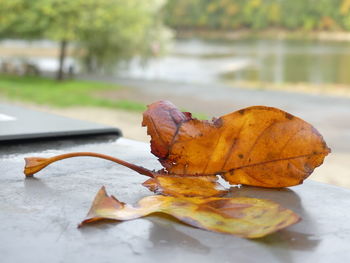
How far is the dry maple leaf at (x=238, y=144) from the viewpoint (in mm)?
1255

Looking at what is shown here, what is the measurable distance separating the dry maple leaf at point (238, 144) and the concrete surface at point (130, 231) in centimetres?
7

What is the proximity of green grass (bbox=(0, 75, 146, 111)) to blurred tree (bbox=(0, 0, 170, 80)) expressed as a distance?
1274 millimetres

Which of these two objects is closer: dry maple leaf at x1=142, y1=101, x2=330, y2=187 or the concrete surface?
the concrete surface

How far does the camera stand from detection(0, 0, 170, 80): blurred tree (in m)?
15.3

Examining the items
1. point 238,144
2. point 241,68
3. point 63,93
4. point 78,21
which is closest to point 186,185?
point 238,144

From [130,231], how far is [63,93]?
42.9 feet

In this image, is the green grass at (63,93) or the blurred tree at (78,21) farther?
the blurred tree at (78,21)

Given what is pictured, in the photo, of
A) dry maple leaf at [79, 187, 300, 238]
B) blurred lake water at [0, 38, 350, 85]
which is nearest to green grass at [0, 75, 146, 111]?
blurred lake water at [0, 38, 350, 85]

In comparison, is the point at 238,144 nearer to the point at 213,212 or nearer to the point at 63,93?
the point at 213,212

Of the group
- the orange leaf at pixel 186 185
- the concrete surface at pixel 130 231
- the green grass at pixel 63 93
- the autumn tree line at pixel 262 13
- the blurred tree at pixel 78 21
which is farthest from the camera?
the autumn tree line at pixel 262 13

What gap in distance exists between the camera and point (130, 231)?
1.05 metres

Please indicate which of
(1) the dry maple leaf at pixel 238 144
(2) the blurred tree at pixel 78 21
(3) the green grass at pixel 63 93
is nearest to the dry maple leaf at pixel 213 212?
(1) the dry maple leaf at pixel 238 144

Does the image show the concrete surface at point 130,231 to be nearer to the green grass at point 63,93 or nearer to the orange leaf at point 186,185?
the orange leaf at point 186,185

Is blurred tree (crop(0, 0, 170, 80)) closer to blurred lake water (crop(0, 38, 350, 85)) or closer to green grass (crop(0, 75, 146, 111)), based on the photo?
green grass (crop(0, 75, 146, 111))
